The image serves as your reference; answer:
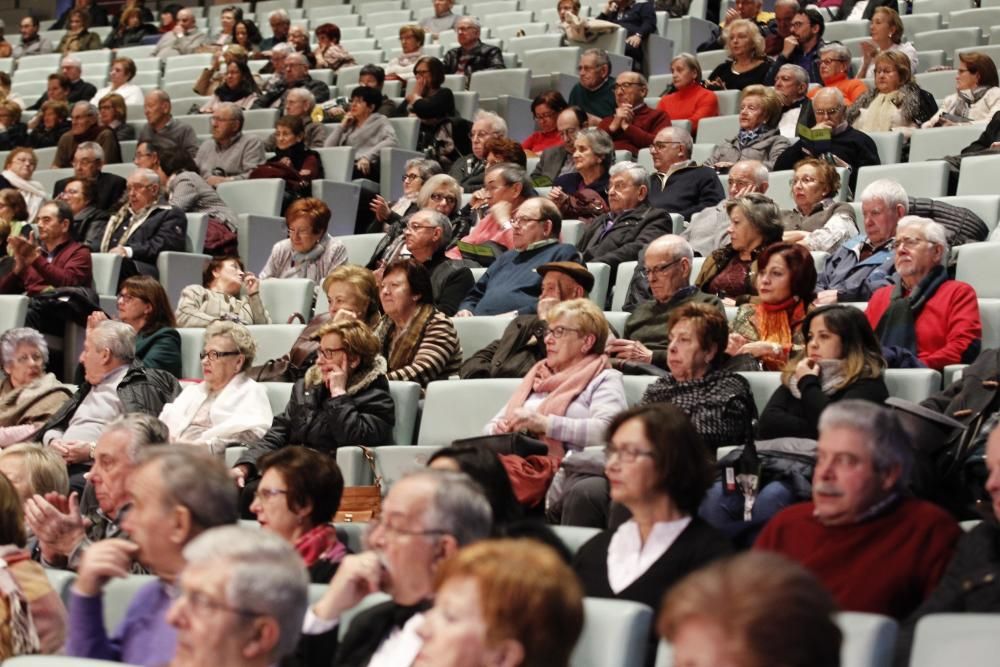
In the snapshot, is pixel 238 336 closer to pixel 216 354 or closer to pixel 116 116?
pixel 216 354

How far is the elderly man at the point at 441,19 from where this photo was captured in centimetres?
968

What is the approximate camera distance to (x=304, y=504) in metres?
3.12

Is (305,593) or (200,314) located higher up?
(305,593)

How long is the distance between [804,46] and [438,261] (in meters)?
2.82

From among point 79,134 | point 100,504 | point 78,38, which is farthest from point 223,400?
point 78,38

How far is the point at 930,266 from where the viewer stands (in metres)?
4.32

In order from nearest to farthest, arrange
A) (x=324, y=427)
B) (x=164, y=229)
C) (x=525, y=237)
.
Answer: (x=324, y=427) → (x=525, y=237) → (x=164, y=229)

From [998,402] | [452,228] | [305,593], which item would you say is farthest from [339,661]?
[452,228]

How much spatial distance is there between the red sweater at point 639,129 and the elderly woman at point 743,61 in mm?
551

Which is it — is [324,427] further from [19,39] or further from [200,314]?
[19,39]

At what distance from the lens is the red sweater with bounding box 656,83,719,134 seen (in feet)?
23.8

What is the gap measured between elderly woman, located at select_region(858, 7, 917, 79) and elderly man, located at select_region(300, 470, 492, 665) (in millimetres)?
5133

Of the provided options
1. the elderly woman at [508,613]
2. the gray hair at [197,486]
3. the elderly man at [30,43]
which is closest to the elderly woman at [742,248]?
the gray hair at [197,486]

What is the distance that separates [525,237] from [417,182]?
139cm
